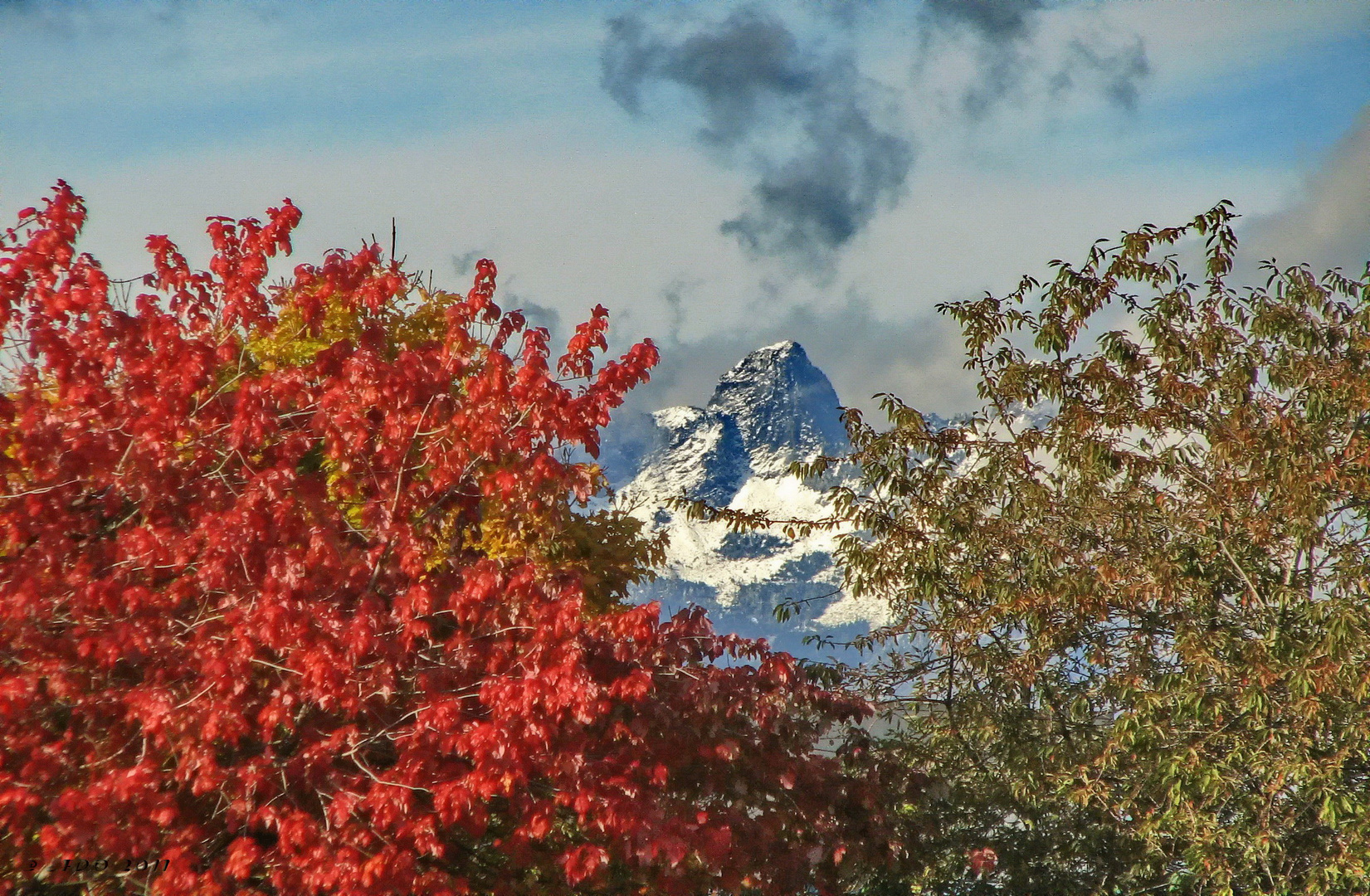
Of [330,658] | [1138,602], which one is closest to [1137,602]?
[1138,602]

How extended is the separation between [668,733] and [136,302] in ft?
16.0

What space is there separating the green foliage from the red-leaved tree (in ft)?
7.52

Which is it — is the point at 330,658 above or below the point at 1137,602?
below

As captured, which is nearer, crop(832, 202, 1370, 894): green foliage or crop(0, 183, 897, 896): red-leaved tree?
crop(0, 183, 897, 896): red-leaved tree

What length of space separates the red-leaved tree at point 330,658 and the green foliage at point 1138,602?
7.52 ft

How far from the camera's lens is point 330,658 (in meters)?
6.36

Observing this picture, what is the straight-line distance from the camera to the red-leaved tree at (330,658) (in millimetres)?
6340

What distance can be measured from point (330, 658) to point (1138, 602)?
7155 mm

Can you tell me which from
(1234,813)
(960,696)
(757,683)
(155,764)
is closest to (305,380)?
(155,764)

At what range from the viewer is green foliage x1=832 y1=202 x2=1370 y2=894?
8.60 metres

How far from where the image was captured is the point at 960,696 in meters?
11.0

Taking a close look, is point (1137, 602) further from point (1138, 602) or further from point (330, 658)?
point (330, 658)

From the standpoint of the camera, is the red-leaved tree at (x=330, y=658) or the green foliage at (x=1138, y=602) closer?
the red-leaved tree at (x=330, y=658)

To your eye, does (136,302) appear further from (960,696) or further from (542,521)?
(960,696)
